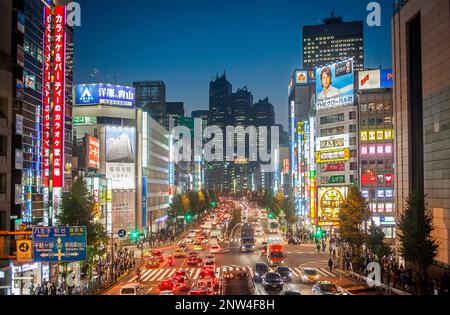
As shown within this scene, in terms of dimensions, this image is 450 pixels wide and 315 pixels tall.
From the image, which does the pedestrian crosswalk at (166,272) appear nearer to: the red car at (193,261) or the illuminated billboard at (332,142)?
the red car at (193,261)

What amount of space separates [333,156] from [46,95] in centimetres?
4894

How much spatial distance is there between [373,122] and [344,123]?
481 cm

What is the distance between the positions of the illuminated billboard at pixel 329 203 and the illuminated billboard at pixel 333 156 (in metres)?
4.63

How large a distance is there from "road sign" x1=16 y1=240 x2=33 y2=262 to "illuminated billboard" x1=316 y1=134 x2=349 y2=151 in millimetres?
60959

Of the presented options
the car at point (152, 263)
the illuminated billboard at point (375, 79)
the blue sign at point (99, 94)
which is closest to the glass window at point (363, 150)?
the illuminated billboard at point (375, 79)

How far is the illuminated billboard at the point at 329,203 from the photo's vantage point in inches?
2901

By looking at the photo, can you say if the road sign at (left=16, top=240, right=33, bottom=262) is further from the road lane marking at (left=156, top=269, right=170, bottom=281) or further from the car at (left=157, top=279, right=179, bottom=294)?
the road lane marking at (left=156, top=269, right=170, bottom=281)

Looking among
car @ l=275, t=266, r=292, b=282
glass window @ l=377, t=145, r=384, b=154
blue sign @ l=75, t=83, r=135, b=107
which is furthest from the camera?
glass window @ l=377, t=145, r=384, b=154

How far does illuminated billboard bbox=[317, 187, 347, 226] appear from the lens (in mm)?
73688

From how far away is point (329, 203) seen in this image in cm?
7638

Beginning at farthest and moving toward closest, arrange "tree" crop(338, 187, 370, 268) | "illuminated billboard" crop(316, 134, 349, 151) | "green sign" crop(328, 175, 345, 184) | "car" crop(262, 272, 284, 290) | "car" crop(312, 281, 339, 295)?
"green sign" crop(328, 175, 345, 184)
"illuminated billboard" crop(316, 134, 349, 151)
"tree" crop(338, 187, 370, 268)
"car" crop(262, 272, 284, 290)
"car" crop(312, 281, 339, 295)

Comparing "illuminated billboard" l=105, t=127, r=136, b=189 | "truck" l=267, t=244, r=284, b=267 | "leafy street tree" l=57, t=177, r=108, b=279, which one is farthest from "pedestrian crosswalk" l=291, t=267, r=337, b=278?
"illuminated billboard" l=105, t=127, r=136, b=189

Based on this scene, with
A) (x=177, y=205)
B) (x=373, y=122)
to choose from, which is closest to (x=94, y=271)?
(x=373, y=122)

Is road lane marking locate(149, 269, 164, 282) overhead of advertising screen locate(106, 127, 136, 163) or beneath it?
beneath
